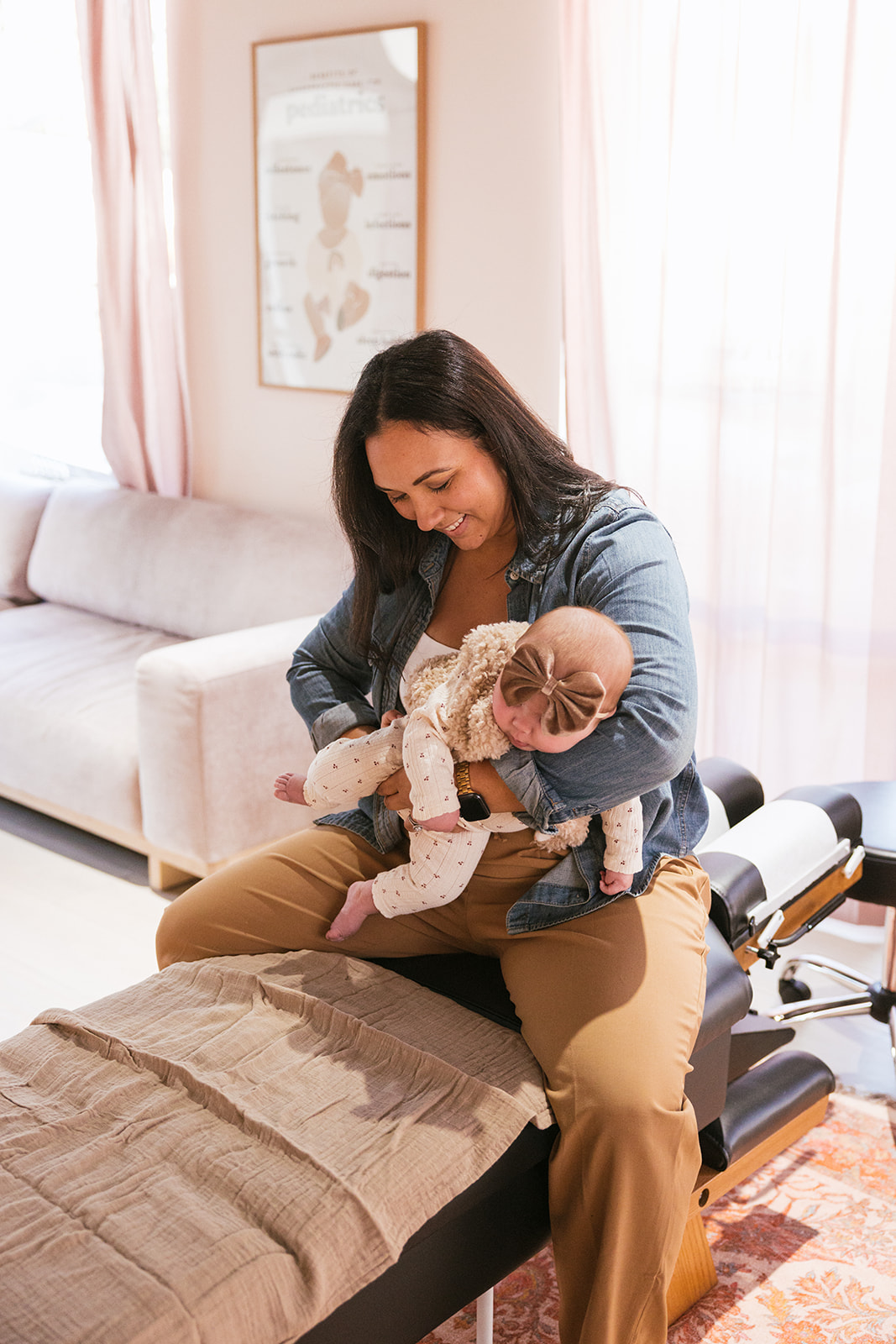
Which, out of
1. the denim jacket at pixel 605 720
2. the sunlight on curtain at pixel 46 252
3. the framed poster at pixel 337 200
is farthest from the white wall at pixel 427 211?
the denim jacket at pixel 605 720

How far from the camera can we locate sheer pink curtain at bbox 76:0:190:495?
383 centimetres

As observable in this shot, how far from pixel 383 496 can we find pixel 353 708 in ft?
1.03

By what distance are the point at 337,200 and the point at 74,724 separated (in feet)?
5.48

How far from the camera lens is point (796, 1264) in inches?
70.9

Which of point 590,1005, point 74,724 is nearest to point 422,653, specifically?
point 590,1005

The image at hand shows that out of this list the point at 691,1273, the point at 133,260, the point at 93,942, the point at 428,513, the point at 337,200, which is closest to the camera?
the point at 428,513

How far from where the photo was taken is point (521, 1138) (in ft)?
4.40

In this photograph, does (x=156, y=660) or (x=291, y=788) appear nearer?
(x=291, y=788)

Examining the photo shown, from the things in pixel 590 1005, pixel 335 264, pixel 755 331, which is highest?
pixel 335 264

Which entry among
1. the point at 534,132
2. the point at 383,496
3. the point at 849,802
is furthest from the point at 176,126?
the point at 849,802

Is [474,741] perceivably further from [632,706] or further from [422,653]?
[422,653]

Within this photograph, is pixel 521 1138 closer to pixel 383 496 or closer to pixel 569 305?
pixel 383 496

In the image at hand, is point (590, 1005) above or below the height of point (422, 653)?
below

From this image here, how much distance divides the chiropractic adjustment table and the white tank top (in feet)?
1.28
